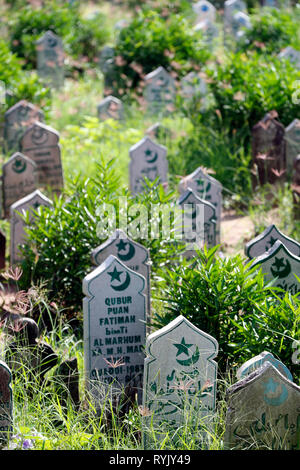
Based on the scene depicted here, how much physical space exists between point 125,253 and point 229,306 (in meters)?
0.88

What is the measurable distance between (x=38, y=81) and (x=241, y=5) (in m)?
5.42

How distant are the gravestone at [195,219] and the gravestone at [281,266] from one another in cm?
99

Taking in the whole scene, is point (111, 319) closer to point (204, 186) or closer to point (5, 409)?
point (5, 409)

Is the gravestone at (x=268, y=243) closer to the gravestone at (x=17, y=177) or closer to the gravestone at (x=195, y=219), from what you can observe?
the gravestone at (x=195, y=219)

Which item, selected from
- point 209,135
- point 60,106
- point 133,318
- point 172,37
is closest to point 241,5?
point 172,37

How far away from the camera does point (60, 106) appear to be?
29.2ft

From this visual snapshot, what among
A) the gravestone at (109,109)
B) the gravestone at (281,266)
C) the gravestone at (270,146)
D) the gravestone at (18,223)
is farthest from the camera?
the gravestone at (109,109)

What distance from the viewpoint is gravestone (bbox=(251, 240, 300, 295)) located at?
149 inches

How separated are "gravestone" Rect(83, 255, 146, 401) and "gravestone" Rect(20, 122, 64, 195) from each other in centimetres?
293

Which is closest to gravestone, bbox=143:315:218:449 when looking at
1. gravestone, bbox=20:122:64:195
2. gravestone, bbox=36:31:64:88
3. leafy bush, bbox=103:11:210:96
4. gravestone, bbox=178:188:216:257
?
gravestone, bbox=178:188:216:257

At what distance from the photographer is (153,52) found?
8.88m

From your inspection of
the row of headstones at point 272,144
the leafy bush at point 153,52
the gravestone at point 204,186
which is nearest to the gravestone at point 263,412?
the gravestone at point 204,186

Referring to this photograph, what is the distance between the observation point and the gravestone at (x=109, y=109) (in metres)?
7.85
